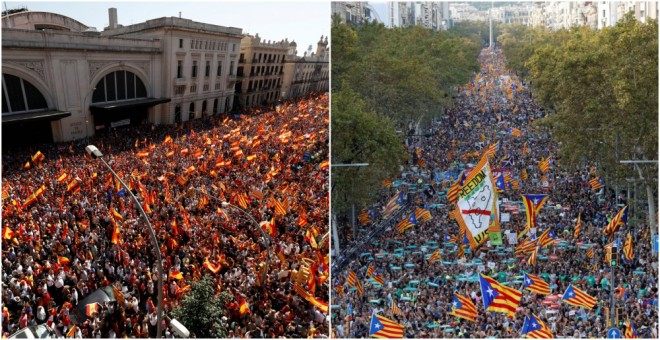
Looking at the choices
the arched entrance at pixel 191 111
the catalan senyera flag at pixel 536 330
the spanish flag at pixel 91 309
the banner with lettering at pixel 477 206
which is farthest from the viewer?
the arched entrance at pixel 191 111

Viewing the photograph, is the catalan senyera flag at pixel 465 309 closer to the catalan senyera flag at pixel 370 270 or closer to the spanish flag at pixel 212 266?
the catalan senyera flag at pixel 370 270

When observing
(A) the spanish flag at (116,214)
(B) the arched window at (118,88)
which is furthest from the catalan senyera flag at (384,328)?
(B) the arched window at (118,88)

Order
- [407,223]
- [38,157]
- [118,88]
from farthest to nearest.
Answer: [118,88] → [407,223] → [38,157]

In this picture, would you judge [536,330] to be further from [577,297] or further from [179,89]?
[179,89]

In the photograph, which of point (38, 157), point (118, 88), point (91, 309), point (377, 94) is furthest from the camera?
point (377, 94)

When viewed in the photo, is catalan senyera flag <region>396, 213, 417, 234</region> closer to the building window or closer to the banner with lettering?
the banner with lettering

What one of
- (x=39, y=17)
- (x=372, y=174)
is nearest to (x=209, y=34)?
(x=39, y=17)

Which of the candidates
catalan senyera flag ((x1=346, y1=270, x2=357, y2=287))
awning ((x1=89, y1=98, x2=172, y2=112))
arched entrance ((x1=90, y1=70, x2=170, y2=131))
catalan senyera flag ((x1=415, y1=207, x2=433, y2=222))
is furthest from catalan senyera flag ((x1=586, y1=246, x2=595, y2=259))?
awning ((x1=89, y1=98, x2=172, y2=112))

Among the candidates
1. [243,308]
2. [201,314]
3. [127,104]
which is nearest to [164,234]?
[243,308]
